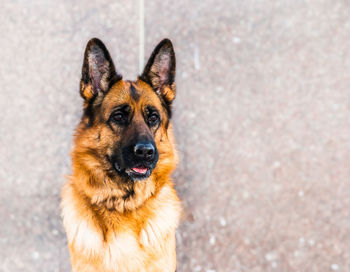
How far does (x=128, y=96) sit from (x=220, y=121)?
1378 millimetres

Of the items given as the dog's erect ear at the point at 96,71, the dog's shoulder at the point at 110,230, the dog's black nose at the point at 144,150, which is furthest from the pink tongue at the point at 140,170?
the dog's erect ear at the point at 96,71

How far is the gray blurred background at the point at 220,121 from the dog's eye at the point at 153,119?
3.08ft

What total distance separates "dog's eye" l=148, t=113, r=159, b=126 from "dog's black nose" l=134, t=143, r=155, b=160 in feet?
1.06

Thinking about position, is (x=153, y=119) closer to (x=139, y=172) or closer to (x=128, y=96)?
(x=128, y=96)

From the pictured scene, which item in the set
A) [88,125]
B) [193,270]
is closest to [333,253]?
[193,270]

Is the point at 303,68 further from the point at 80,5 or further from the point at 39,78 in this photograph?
the point at 39,78

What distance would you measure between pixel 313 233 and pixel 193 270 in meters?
1.41

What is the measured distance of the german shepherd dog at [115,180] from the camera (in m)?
2.67

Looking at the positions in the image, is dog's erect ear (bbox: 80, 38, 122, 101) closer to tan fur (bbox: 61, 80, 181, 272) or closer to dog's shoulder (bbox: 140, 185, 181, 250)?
tan fur (bbox: 61, 80, 181, 272)

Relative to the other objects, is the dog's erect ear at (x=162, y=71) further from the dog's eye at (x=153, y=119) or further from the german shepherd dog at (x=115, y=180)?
the dog's eye at (x=153, y=119)

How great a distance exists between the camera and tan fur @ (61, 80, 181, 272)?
271 centimetres

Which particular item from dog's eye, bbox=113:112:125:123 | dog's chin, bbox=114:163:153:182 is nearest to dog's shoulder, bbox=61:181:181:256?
dog's chin, bbox=114:163:153:182

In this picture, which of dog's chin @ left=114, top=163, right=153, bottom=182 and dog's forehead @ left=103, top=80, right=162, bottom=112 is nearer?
dog's chin @ left=114, top=163, right=153, bottom=182

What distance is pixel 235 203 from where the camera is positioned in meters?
3.71
